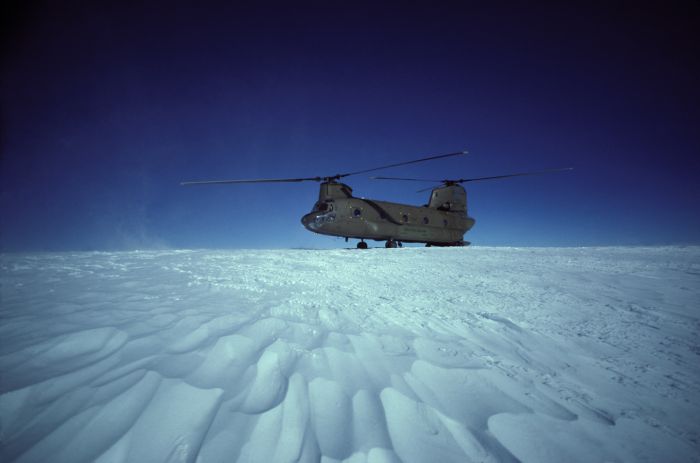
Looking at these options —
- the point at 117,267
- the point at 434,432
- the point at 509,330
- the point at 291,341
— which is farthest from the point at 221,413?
the point at 117,267

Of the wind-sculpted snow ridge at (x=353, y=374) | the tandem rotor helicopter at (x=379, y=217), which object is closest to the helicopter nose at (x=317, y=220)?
the tandem rotor helicopter at (x=379, y=217)

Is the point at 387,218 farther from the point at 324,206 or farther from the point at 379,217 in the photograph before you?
the point at 324,206

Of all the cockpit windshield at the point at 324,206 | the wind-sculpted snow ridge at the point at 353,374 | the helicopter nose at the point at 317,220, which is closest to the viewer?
the wind-sculpted snow ridge at the point at 353,374

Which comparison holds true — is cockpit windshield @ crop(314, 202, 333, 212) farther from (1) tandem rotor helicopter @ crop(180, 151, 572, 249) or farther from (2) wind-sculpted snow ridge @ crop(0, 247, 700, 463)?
(2) wind-sculpted snow ridge @ crop(0, 247, 700, 463)

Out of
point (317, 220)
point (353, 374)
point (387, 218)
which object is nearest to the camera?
point (353, 374)

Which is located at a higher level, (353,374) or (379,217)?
(379,217)

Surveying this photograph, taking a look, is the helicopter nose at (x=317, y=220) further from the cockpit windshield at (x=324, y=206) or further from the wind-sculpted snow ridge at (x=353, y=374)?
the wind-sculpted snow ridge at (x=353, y=374)

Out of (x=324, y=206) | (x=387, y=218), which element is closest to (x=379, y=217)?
(x=387, y=218)

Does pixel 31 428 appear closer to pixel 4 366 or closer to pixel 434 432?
pixel 4 366
